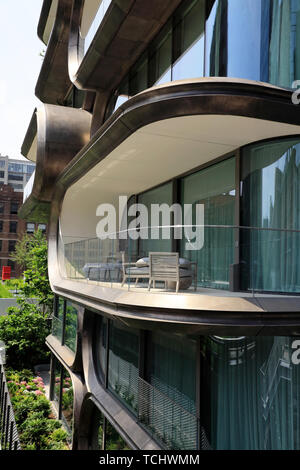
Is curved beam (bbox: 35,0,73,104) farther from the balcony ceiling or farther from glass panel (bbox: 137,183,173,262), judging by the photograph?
glass panel (bbox: 137,183,173,262)

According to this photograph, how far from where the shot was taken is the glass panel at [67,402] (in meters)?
15.9

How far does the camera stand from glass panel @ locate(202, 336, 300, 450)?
6.99 meters

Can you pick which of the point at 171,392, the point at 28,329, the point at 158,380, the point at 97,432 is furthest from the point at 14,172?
the point at 171,392

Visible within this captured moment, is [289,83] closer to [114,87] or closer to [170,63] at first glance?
[170,63]

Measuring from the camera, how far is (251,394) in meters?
7.40

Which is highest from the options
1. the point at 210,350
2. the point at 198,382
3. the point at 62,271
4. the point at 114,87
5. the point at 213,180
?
the point at 114,87

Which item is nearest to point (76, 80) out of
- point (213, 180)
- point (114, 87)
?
point (114, 87)

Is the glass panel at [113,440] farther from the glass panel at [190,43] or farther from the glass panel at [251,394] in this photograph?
the glass panel at [190,43]

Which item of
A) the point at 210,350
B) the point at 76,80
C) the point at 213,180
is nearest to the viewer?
the point at 210,350

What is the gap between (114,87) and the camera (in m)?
14.6

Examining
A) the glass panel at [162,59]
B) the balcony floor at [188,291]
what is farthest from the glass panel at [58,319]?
the glass panel at [162,59]

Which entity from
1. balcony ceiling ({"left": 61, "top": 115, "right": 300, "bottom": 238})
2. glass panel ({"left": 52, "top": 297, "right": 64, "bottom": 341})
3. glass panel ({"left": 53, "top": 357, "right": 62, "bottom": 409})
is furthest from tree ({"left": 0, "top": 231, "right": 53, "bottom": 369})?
balcony ceiling ({"left": 61, "top": 115, "right": 300, "bottom": 238})

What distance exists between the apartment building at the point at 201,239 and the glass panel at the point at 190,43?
0.16 ft

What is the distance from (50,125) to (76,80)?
2.87 metres
